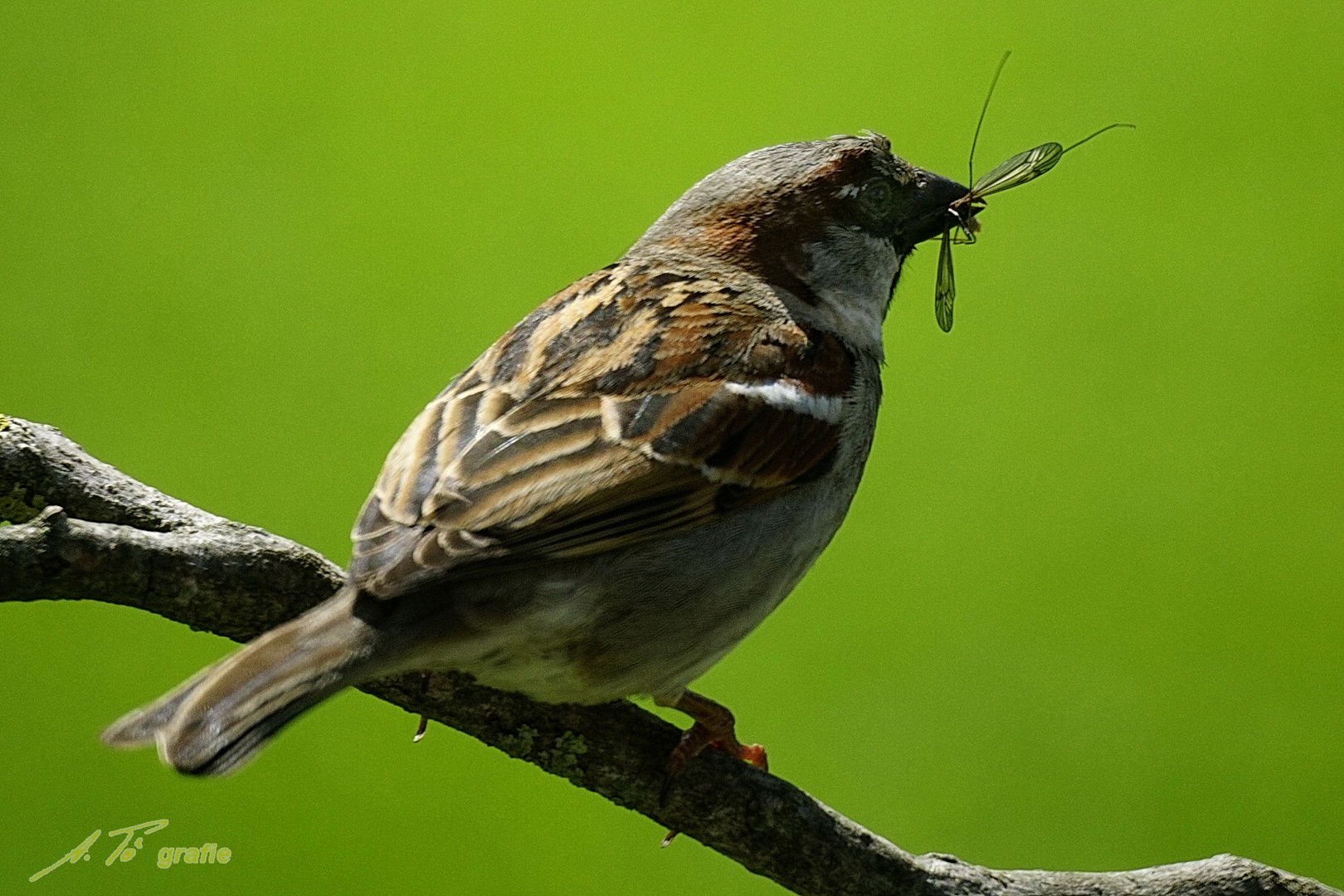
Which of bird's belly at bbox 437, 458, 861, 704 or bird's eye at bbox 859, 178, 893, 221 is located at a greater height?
bird's eye at bbox 859, 178, 893, 221

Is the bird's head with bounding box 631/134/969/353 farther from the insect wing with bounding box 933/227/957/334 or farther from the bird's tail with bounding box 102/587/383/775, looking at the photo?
the bird's tail with bounding box 102/587/383/775

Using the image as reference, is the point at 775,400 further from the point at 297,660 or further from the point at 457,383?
the point at 297,660

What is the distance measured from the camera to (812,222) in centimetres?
207

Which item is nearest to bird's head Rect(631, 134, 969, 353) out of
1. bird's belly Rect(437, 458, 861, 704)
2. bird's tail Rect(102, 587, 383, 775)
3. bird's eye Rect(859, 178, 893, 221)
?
bird's eye Rect(859, 178, 893, 221)

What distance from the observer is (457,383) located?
1.82m

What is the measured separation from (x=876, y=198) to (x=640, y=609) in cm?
84

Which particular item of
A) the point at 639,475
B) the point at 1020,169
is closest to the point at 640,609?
the point at 639,475

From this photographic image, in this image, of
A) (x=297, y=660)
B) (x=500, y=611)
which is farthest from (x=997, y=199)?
(x=297, y=660)

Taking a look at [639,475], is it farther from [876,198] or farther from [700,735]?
[876,198]

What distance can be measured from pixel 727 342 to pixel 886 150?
516mm

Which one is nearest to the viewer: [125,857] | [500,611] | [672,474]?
[500,611]

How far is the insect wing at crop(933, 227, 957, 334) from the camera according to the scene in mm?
2205
